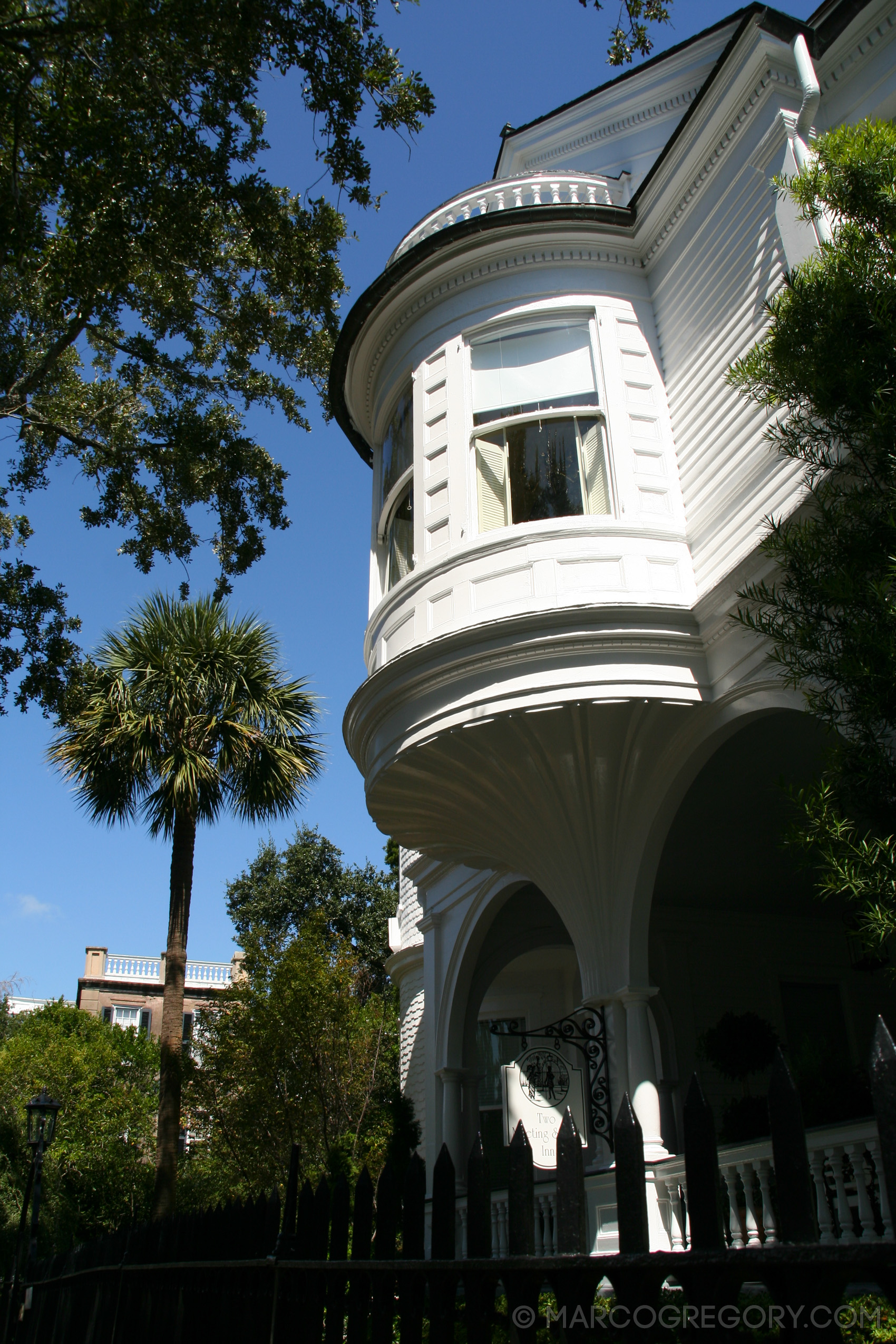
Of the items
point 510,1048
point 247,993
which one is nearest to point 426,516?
point 510,1048

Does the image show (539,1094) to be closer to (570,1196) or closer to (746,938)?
(746,938)

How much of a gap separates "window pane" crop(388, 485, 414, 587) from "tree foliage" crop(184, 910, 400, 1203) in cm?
1012

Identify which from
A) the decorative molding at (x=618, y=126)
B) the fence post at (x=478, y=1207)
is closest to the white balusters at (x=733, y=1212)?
the fence post at (x=478, y=1207)

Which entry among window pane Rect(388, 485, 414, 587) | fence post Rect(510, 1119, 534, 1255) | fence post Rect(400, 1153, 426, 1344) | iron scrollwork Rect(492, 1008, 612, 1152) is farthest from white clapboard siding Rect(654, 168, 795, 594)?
fence post Rect(510, 1119, 534, 1255)

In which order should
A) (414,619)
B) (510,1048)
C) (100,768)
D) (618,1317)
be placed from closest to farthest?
1. (618,1317)
2. (414,619)
3. (510,1048)
4. (100,768)

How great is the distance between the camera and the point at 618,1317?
185cm

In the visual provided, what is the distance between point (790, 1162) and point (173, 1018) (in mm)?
14670

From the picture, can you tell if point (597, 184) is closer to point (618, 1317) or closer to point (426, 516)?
point (426, 516)

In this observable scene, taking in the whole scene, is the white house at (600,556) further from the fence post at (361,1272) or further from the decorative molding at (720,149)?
the fence post at (361,1272)

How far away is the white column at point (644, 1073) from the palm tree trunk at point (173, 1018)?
25.8ft

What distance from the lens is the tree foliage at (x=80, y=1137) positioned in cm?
2383

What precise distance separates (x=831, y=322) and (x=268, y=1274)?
4.72 meters

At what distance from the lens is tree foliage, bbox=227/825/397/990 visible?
37.0m

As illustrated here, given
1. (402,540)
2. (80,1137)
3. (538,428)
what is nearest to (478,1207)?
(538,428)
